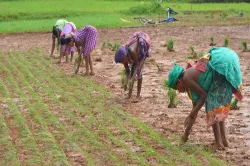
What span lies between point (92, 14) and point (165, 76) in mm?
17765

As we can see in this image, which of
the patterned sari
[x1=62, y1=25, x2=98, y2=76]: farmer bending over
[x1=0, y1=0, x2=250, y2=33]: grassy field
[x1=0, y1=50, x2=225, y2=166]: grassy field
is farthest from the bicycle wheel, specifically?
[x1=0, y1=0, x2=250, y2=33]: grassy field

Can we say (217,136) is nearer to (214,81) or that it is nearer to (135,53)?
(214,81)

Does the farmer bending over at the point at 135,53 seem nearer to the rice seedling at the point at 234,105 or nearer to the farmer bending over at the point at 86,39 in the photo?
the rice seedling at the point at 234,105

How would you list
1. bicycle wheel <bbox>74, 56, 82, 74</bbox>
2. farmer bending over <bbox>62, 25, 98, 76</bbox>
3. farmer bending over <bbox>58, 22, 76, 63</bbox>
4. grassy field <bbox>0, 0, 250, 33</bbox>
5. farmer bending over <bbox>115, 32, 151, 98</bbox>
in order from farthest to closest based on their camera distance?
grassy field <bbox>0, 0, 250, 33</bbox> < bicycle wheel <bbox>74, 56, 82, 74</bbox> < farmer bending over <bbox>58, 22, 76, 63</bbox> < farmer bending over <bbox>62, 25, 98, 76</bbox> < farmer bending over <bbox>115, 32, 151, 98</bbox>

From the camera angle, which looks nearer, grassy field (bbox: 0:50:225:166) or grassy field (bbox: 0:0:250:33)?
grassy field (bbox: 0:50:225:166)

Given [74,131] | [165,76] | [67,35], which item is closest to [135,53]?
[74,131]

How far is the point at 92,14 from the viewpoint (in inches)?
1188

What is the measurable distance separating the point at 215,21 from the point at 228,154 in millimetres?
20479

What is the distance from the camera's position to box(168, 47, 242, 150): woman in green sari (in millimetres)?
7086

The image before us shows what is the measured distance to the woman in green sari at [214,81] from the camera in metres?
7.09

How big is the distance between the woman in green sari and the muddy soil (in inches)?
20.5

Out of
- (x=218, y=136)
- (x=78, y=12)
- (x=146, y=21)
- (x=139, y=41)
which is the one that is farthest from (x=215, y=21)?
(x=218, y=136)

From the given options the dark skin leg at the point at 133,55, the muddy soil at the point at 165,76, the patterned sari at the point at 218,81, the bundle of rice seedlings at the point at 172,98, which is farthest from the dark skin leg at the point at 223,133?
the dark skin leg at the point at 133,55

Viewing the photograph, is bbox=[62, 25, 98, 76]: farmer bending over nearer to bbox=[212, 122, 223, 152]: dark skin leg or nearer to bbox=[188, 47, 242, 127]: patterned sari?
bbox=[188, 47, 242, 127]: patterned sari
